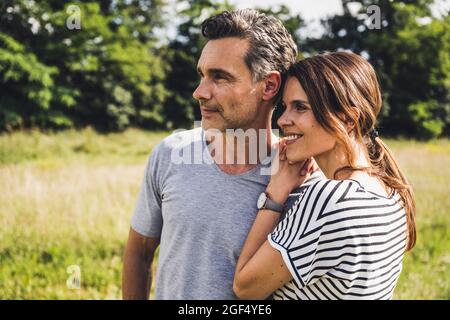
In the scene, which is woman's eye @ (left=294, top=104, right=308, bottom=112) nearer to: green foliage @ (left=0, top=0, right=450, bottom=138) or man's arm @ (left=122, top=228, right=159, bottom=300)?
man's arm @ (left=122, top=228, right=159, bottom=300)

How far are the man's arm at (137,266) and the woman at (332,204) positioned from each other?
66 centimetres

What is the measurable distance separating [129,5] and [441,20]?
2186 centimetres

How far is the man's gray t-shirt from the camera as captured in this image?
1.80 meters

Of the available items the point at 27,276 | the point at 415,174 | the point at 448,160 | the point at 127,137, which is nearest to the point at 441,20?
the point at 448,160

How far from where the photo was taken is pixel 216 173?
74.9 inches

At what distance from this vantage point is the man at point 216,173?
1813mm

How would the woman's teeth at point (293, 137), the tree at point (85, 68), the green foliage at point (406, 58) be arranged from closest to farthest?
the woman's teeth at point (293, 137), the tree at point (85, 68), the green foliage at point (406, 58)

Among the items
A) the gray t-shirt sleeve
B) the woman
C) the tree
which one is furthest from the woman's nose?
the tree

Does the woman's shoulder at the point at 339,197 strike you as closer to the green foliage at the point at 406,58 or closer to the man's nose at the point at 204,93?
the man's nose at the point at 204,93

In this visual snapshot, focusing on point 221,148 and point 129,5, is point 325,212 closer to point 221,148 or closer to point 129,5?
point 221,148

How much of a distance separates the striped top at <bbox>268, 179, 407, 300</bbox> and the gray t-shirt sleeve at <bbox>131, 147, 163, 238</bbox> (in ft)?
2.28

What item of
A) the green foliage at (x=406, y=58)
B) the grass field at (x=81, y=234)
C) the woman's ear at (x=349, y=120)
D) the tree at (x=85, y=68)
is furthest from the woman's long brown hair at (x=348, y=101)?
the green foliage at (x=406, y=58)

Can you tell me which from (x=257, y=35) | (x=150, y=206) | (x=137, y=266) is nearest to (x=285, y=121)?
(x=257, y=35)

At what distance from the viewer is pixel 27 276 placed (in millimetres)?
4121
